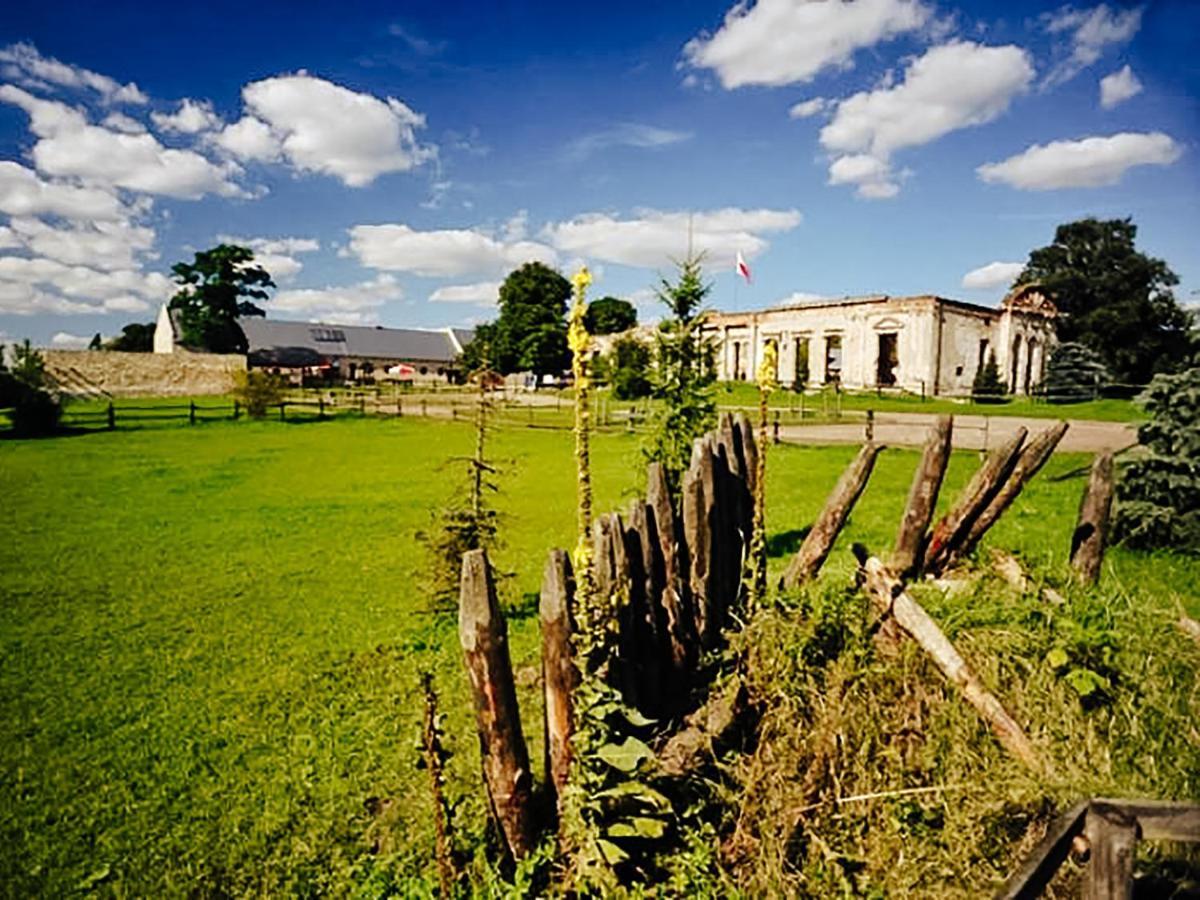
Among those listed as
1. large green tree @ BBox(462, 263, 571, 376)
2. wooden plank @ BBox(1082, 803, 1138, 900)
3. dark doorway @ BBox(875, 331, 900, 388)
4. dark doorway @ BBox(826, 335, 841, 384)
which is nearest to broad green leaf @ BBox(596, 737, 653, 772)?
wooden plank @ BBox(1082, 803, 1138, 900)

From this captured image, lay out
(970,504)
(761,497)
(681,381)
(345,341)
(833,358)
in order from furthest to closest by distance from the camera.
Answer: (345,341)
(833,358)
(681,381)
(970,504)
(761,497)

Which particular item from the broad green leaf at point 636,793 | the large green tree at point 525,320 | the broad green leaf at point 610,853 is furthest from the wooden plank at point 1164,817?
the large green tree at point 525,320

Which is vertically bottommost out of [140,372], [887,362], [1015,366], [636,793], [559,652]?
[636,793]

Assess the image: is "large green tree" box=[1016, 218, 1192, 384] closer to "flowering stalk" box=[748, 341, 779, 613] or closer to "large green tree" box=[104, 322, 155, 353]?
"flowering stalk" box=[748, 341, 779, 613]

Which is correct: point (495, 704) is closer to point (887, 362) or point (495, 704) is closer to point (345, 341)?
point (887, 362)

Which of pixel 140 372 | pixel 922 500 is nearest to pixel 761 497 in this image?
pixel 922 500

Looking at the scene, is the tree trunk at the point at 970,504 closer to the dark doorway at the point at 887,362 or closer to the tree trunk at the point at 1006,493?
the tree trunk at the point at 1006,493

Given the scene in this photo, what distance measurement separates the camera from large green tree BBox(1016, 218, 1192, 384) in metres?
49.7

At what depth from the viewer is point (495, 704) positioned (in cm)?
271

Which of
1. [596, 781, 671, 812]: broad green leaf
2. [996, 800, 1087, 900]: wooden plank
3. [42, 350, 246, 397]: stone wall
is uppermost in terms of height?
[42, 350, 246, 397]: stone wall

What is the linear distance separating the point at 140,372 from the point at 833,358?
53.2 metres

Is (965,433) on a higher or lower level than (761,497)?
lower

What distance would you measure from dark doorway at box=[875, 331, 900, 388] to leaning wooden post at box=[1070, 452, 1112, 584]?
1761 inches

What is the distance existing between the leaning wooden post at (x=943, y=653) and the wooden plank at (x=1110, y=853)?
1.07 metres
